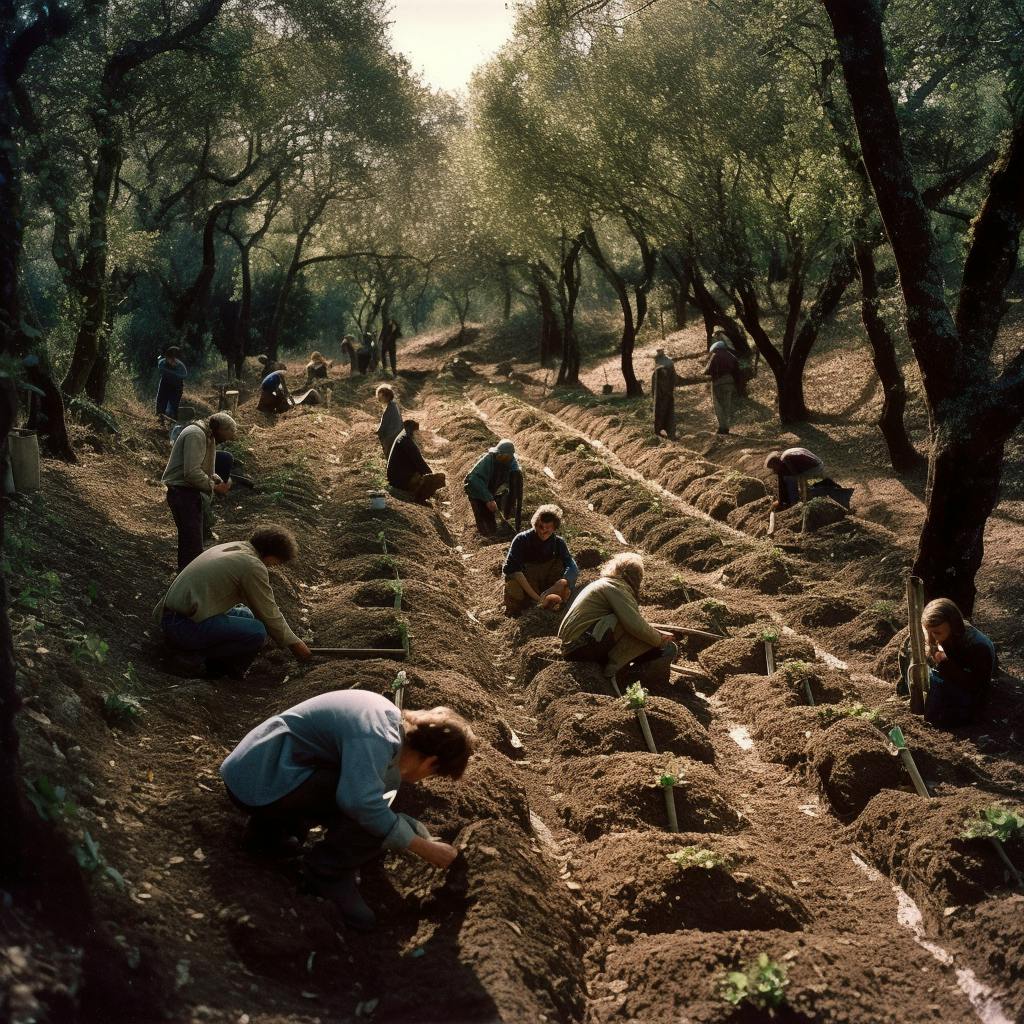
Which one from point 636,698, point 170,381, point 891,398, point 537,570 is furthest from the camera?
point 170,381

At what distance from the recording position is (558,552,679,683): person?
8.65 metres

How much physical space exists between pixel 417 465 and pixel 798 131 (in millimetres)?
7881

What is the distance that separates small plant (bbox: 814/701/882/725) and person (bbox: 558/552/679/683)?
58.3 inches

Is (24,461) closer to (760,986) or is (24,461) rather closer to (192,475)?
(192,475)

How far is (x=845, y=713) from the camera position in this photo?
7.76 meters

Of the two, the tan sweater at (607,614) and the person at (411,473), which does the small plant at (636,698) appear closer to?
the tan sweater at (607,614)

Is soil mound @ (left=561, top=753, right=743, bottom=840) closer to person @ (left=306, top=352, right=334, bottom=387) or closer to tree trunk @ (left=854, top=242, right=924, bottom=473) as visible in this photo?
tree trunk @ (left=854, top=242, right=924, bottom=473)

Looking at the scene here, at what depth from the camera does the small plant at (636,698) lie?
779cm

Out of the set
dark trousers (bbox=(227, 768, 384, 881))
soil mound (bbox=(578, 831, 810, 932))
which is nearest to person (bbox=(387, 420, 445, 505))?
soil mound (bbox=(578, 831, 810, 932))

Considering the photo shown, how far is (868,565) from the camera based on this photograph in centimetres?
1152

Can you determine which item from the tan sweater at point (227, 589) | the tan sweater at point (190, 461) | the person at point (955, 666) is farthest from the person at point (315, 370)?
the person at point (955, 666)

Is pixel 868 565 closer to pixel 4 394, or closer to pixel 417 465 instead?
pixel 417 465

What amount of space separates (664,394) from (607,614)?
12419mm

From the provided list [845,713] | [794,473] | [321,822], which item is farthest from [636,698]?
[794,473]
